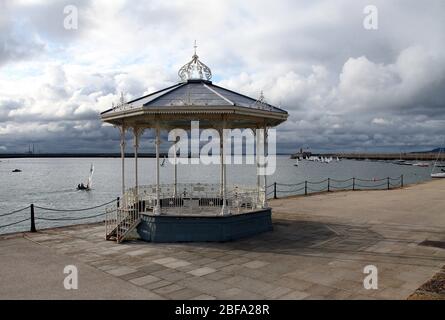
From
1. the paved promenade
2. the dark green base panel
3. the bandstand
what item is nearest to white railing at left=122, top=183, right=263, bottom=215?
the bandstand

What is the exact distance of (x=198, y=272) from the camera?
852 centimetres

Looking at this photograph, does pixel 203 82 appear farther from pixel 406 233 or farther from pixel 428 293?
pixel 428 293

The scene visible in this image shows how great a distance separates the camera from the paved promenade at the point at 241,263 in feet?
24.0

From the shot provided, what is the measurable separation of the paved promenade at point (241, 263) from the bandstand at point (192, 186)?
1.84ft

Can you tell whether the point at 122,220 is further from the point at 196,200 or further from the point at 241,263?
the point at 241,263

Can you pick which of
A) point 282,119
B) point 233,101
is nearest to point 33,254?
point 233,101

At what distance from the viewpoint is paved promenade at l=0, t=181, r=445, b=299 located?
7320mm

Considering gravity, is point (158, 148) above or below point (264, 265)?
above

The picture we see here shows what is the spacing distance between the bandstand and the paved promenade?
0.56m

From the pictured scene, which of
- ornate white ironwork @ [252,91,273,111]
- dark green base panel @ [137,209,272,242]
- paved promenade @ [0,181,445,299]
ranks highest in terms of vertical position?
ornate white ironwork @ [252,91,273,111]

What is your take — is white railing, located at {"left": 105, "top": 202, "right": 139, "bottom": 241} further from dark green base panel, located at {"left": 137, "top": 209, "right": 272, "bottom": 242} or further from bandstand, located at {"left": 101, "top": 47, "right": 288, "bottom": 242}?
dark green base panel, located at {"left": 137, "top": 209, "right": 272, "bottom": 242}

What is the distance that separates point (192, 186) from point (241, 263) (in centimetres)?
589

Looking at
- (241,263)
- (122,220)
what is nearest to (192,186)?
(122,220)
